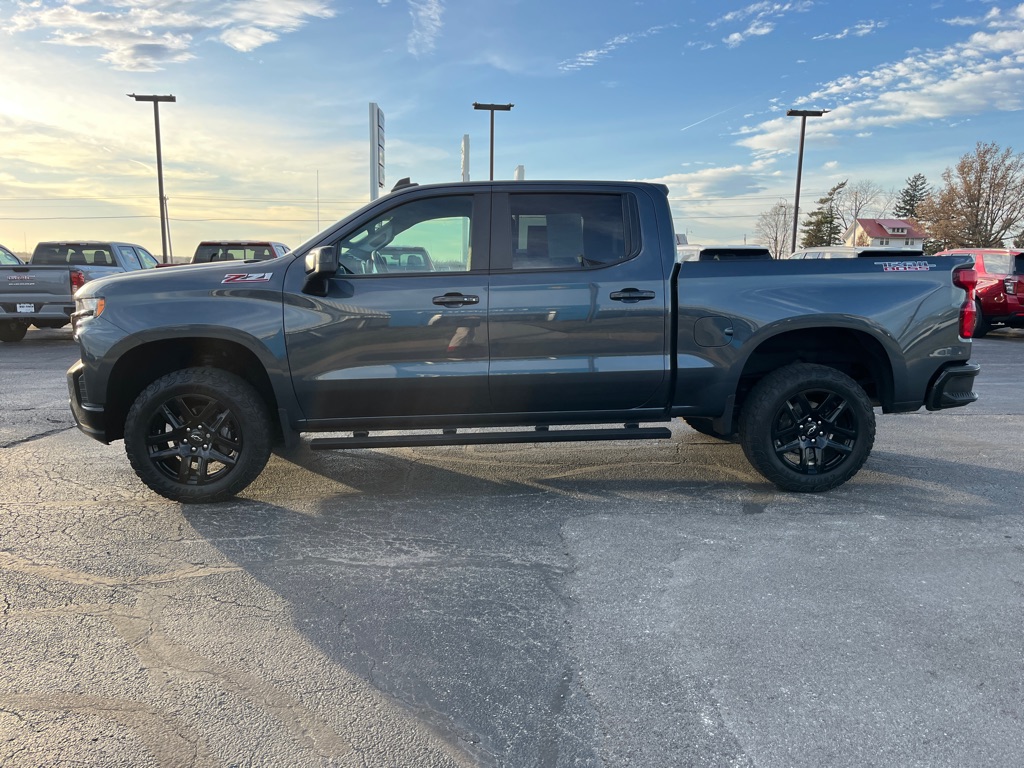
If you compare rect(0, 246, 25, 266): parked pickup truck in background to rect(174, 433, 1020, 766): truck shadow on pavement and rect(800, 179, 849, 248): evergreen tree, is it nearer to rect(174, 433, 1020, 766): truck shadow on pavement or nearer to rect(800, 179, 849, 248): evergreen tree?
rect(174, 433, 1020, 766): truck shadow on pavement

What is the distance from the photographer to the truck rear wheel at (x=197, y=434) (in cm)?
428

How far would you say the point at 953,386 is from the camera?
182 inches

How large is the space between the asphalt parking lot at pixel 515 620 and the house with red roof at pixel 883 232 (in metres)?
77.1

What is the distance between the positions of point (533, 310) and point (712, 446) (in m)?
2.50

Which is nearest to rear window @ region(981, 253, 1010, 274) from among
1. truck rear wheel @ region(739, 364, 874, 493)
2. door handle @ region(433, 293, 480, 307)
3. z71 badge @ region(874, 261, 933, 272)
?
z71 badge @ region(874, 261, 933, 272)

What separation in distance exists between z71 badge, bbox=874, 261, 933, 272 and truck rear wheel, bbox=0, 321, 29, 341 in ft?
49.3

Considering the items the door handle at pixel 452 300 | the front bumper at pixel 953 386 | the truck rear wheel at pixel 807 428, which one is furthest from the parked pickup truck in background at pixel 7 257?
the front bumper at pixel 953 386

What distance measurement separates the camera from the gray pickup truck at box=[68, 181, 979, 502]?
427 cm

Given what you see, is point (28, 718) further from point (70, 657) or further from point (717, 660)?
point (717, 660)

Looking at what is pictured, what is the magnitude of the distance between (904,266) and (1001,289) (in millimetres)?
12412

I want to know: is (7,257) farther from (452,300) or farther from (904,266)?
(904,266)

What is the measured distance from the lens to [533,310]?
14.2ft

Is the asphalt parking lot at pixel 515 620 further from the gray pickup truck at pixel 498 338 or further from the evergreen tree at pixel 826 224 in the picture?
the evergreen tree at pixel 826 224

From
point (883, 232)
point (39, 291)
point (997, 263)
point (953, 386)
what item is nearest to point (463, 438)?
point (953, 386)
